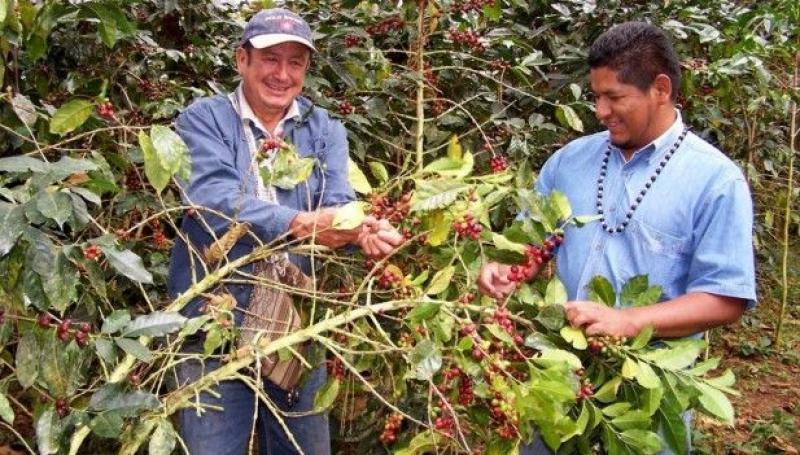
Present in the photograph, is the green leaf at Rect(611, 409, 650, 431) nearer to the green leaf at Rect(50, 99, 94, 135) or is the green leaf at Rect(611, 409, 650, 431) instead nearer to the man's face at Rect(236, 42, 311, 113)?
the man's face at Rect(236, 42, 311, 113)

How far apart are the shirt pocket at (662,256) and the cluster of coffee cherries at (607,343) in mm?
246

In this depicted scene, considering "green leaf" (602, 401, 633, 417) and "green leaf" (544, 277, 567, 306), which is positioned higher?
"green leaf" (544, 277, 567, 306)

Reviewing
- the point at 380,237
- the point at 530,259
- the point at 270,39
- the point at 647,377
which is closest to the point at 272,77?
the point at 270,39

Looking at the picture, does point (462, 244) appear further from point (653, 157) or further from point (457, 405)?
point (653, 157)

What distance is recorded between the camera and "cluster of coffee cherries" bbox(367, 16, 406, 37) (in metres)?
2.89

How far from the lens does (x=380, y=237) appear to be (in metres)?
1.70

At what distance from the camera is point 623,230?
6.08 feet

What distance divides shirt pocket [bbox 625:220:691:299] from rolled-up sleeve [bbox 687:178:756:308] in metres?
0.04

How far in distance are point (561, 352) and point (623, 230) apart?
1.48 ft

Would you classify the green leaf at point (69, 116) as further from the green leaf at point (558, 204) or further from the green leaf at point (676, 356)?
the green leaf at point (676, 356)

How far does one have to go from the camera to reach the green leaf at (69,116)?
1794mm

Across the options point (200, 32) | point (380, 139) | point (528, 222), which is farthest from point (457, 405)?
point (200, 32)

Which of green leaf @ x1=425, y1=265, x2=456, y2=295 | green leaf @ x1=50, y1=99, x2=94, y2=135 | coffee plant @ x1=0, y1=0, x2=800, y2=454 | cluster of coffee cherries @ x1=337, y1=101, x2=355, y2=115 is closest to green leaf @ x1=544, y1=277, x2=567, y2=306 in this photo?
coffee plant @ x1=0, y1=0, x2=800, y2=454

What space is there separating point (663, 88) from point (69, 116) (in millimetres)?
1320
